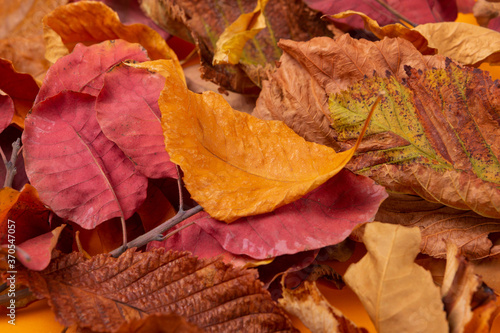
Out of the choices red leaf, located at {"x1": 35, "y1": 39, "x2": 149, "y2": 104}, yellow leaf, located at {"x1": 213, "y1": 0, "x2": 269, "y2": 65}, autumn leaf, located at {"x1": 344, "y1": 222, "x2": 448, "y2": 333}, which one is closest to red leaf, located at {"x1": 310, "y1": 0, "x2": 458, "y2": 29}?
yellow leaf, located at {"x1": 213, "y1": 0, "x2": 269, "y2": 65}

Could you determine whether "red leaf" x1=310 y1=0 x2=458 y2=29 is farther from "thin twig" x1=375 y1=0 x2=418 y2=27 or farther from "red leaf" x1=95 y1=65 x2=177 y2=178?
"red leaf" x1=95 y1=65 x2=177 y2=178

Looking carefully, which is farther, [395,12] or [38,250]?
[395,12]

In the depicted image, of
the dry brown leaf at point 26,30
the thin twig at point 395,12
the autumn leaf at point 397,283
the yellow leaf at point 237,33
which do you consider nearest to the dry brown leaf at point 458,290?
the autumn leaf at point 397,283

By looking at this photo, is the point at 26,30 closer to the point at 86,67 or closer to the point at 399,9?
the point at 86,67

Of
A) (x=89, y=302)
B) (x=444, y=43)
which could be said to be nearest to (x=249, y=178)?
(x=89, y=302)

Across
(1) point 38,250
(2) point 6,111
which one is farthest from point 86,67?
(1) point 38,250

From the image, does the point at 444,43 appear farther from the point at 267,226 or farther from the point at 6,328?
the point at 6,328

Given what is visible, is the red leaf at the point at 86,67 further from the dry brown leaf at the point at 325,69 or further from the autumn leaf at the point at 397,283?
the autumn leaf at the point at 397,283

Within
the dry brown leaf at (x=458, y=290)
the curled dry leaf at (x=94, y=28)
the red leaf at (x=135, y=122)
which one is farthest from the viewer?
the curled dry leaf at (x=94, y=28)
